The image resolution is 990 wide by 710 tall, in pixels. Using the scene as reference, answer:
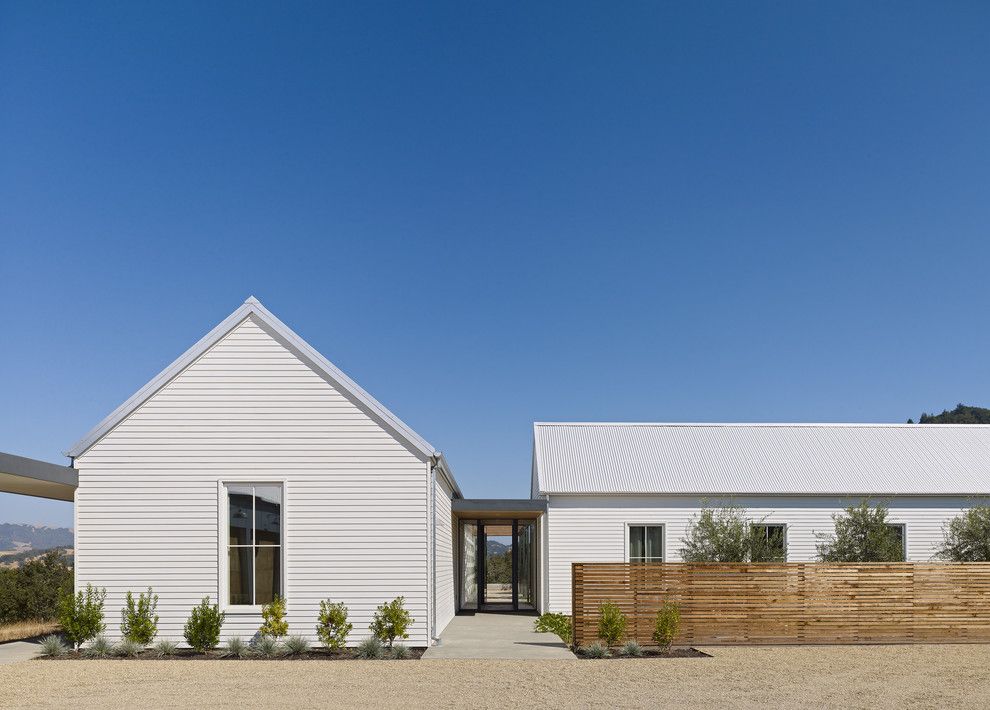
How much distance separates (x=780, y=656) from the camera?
1756 cm

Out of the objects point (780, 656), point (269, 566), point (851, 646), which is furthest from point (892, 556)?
point (269, 566)

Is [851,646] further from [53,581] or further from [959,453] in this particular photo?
[53,581]

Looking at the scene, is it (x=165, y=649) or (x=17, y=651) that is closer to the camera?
(x=165, y=649)

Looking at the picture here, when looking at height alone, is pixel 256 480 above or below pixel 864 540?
above

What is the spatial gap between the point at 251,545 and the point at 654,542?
11.8 m

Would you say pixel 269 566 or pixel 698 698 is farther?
pixel 269 566

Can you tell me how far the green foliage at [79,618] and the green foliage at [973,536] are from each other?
1927cm

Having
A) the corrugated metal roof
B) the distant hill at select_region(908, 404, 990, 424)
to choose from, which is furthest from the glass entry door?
the distant hill at select_region(908, 404, 990, 424)

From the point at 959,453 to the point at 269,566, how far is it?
2027cm

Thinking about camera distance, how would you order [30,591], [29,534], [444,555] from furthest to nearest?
[29,534]
[30,591]
[444,555]

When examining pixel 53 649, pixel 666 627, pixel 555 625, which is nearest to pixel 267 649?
pixel 53 649

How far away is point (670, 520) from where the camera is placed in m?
26.9

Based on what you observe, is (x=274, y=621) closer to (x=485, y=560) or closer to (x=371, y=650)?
(x=371, y=650)

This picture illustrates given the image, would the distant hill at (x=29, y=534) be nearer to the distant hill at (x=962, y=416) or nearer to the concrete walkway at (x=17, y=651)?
the distant hill at (x=962, y=416)
